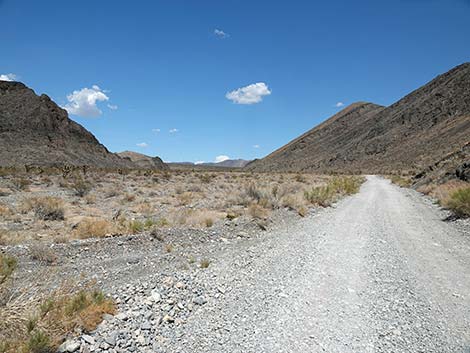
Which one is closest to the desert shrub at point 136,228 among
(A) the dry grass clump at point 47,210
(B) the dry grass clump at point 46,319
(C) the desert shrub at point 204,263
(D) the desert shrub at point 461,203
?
(C) the desert shrub at point 204,263

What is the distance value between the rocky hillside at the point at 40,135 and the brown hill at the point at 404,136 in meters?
64.1

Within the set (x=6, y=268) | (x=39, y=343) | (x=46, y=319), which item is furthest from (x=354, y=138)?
(x=39, y=343)

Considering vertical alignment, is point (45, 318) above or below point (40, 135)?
below

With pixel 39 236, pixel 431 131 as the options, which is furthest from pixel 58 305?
pixel 431 131

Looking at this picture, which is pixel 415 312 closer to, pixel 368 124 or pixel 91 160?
pixel 91 160

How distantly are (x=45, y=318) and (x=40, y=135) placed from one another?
6744cm

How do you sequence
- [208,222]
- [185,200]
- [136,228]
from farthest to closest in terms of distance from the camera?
[185,200] → [208,222] → [136,228]

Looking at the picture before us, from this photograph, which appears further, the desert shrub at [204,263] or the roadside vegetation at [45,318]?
the desert shrub at [204,263]

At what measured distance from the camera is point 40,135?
61906 millimetres

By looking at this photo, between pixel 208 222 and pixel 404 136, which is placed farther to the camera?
pixel 404 136

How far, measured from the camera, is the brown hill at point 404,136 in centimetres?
7794

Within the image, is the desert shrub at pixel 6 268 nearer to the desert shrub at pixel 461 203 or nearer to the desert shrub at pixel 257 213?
the desert shrub at pixel 257 213

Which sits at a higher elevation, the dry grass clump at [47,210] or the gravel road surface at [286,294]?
the dry grass clump at [47,210]

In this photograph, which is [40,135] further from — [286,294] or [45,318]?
[286,294]
